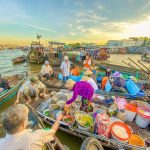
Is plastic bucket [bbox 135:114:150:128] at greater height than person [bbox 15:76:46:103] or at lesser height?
lesser

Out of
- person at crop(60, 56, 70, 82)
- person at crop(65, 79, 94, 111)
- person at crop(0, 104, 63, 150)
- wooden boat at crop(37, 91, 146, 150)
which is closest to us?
person at crop(0, 104, 63, 150)

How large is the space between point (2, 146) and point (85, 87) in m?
2.69

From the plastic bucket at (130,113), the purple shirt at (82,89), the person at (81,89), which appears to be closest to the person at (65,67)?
the person at (81,89)

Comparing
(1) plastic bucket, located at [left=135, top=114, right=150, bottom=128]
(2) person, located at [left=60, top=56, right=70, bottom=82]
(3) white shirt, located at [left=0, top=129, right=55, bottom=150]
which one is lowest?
(1) plastic bucket, located at [left=135, top=114, right=150, bottom=128]

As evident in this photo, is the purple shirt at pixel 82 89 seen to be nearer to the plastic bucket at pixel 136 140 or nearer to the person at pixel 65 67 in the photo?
the plastic bucket at pixel 136 140

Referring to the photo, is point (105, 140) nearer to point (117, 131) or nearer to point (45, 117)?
point (117, 131)

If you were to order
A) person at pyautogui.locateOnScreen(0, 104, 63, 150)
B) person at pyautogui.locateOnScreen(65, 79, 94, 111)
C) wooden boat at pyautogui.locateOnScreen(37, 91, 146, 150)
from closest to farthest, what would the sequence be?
person at pyautogui.locateOnScreen(0, 104, 63, 150), wooden boat at pyautogui.locateOnScreen(37, 91, 146, 150), person at pyautogui.locateOnScreen(65, 79, 94, 111)

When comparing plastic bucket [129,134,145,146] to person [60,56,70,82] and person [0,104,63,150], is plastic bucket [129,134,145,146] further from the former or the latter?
person [60,56,70,82]

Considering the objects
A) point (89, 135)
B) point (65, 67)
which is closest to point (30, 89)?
point (65, 67)

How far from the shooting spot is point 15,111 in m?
1.52

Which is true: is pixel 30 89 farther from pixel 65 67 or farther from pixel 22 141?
pixel 22 141

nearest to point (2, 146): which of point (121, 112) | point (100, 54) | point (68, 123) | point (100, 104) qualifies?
point (68, 123)

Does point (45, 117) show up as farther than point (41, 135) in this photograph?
Yes

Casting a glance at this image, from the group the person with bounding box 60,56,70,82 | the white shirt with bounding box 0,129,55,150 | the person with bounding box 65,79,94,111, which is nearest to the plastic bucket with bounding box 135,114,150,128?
the person with bounding box 65,79,94,111
